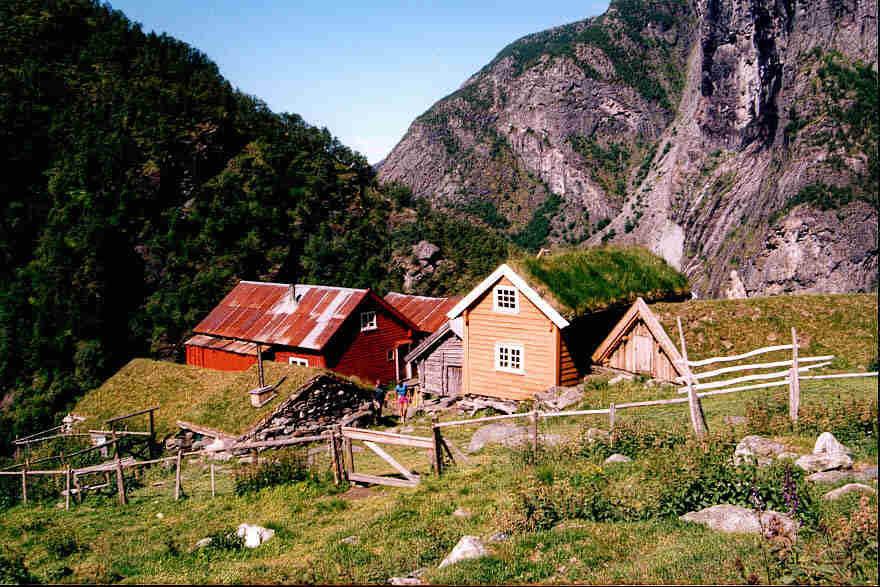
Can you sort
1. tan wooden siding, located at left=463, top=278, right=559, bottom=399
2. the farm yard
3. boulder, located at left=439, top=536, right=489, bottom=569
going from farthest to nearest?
tan wooden siding, located at left=463, top=278, right=559, bottom=399 < boulder, located at left=439, top=536, right=489, bottom=569 < the farm yard

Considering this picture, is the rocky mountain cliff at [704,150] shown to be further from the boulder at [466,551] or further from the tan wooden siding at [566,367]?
the boulder at [466,551]

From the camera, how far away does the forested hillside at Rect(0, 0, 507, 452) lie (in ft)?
163

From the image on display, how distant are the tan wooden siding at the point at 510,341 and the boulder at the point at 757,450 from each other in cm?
1185

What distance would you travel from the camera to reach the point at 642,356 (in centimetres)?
2259

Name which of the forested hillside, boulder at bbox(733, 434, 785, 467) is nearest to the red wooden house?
the forested hillside

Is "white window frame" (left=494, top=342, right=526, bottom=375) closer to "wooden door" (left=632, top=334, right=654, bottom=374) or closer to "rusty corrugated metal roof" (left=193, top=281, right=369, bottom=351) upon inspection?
"wooden door" (left=632, top=334, right=654, bottom=374)

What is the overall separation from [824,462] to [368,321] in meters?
27.4

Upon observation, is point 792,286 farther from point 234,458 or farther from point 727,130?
point 234,458

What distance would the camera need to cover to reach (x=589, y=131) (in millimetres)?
181500

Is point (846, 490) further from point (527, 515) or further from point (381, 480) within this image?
point (381, 480)

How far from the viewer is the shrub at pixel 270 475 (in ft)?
48.2

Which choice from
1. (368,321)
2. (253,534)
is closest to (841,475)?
(253,534)

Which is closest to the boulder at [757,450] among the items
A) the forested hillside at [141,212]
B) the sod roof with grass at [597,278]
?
the sod roof with grass at [597,278]

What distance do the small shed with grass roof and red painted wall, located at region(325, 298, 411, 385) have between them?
9.42 meters
